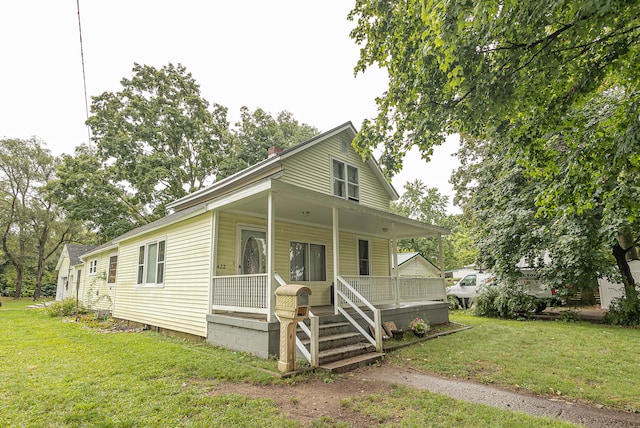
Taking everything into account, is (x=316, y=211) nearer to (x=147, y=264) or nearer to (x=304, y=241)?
(x=304, y=241)

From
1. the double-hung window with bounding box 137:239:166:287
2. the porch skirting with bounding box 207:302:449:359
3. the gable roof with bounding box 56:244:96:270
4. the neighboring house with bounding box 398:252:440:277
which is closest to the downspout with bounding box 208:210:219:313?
the porch skirting with bounding box 207:302:449:359

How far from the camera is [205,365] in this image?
18.7 ft

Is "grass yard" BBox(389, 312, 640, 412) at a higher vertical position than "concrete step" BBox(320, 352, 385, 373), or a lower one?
lower

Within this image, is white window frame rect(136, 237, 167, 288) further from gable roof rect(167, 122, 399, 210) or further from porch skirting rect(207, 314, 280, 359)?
porch skirting rect(207, 314, 280, 359)

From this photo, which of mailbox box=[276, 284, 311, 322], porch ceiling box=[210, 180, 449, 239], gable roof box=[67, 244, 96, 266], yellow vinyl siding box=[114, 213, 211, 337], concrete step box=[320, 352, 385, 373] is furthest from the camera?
gable roof box=[67, 244, 96, 266]

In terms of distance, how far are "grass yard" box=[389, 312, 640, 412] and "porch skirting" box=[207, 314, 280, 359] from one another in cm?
243

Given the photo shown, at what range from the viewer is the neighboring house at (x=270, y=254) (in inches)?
269

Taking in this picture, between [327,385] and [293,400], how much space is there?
798mm

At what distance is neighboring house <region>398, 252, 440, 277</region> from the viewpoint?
23078 mm

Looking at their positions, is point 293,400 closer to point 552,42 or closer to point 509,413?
point 509,413

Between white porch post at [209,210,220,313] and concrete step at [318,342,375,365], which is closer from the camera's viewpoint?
concrete step at [318,342,375,365]

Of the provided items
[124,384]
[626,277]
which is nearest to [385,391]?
[124,384]

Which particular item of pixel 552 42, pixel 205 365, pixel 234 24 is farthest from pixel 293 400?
pixel 234 24

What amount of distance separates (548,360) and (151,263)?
35.4 feet
